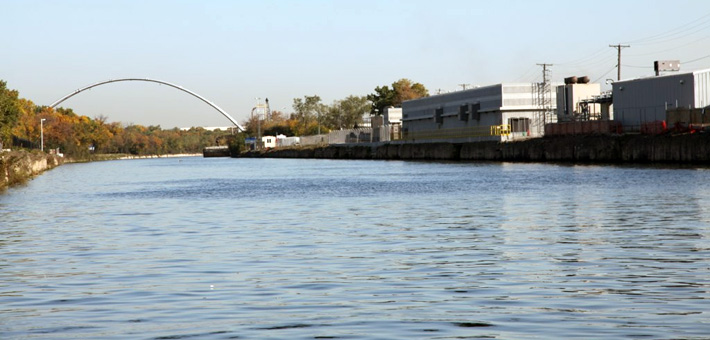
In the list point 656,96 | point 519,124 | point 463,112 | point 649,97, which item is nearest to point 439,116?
point 463,112

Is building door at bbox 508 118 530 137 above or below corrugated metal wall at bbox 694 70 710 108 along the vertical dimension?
below

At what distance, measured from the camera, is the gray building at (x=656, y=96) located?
302 feet

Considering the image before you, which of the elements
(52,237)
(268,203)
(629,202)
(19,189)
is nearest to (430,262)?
(52,237)

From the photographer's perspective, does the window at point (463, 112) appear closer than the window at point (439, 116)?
Yes

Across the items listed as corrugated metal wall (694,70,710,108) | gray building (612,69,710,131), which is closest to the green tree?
gray building (612,69,710,131)

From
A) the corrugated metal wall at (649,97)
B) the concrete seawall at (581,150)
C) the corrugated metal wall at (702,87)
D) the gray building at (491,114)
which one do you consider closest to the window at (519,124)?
the gray building at (491,114)

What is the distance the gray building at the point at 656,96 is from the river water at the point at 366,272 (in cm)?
5301

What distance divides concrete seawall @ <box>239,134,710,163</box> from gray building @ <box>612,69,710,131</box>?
477cm

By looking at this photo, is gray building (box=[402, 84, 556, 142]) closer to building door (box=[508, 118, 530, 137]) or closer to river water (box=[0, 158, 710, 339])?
building door (box=[508, 118, 530, 137])

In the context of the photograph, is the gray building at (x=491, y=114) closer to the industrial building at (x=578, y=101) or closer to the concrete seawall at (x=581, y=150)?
the concrete seawall at (x=581, y=150)

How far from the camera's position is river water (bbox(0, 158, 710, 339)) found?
45.2 ft

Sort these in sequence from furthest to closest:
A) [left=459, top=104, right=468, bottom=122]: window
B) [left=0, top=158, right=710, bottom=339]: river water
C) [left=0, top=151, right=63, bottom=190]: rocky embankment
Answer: [left=459, top=104, right=468, bottom=122]: window
[left=0, top=151, right=63, bottom=190]: rocky embankment
[left=0, top=158, right=710, bottom=339]: river water

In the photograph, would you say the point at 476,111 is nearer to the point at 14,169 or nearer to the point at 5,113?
the point at 5,113

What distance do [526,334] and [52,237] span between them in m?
20.8
